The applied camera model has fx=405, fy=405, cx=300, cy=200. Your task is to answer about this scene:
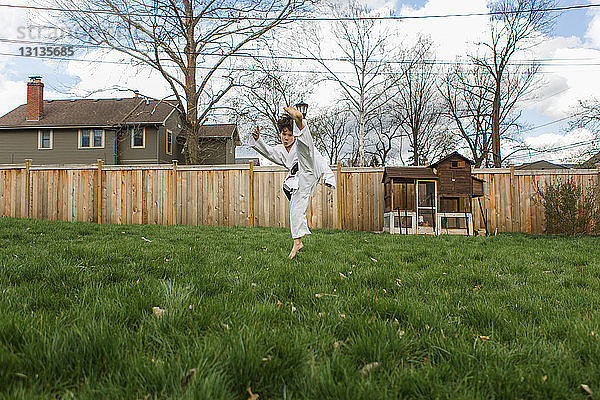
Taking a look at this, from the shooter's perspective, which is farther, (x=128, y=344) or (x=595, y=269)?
(x=595, y=269)

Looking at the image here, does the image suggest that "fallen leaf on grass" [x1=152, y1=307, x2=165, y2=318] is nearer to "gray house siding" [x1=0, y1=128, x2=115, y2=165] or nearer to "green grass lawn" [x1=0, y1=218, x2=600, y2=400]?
"green grass lawn" [x1=0, y1=218, x2=600, y2=400]

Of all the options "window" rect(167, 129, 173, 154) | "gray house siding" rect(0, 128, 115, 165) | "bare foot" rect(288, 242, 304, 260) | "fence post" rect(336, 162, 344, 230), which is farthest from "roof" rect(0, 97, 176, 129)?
"bare foot" rect(288, 242, 304, 260)

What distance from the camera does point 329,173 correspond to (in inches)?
214

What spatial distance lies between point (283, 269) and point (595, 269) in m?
3.53

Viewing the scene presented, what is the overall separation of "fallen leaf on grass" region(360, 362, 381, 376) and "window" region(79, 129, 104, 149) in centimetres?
2784

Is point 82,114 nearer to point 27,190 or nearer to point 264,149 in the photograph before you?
point 27,190

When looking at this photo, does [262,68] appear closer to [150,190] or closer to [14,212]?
[150,190]

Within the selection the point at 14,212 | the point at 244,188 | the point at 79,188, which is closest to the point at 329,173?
the point at 244,188

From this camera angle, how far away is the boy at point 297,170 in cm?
526

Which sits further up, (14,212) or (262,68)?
(262,68)

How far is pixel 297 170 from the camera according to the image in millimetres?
5422

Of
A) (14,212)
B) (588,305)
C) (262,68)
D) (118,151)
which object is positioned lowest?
(588,305)

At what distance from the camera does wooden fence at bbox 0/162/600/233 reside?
458 inches

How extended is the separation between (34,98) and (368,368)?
31242 millimetres
